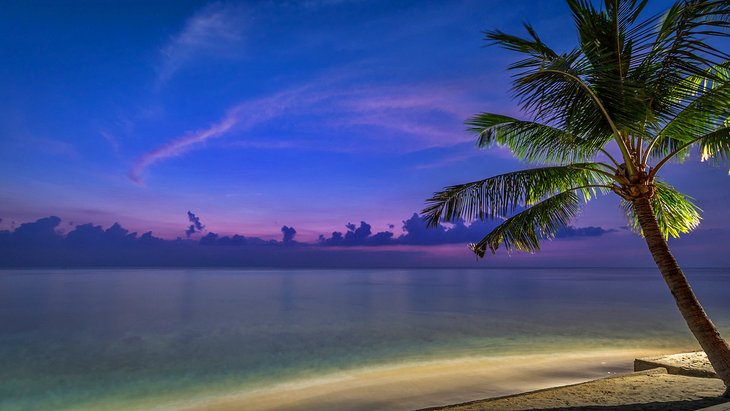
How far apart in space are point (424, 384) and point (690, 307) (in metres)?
6.25

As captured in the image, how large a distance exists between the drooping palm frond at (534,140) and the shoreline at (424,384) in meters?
5.07

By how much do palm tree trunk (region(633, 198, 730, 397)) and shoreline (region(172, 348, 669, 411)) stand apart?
13.6 ft

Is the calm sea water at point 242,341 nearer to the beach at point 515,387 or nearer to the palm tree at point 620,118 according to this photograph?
the beach at point 515,387

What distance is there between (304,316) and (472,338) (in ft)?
41.7

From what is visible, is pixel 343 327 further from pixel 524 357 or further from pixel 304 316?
pixel 524 357

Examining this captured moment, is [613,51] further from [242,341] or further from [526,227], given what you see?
[242,341]

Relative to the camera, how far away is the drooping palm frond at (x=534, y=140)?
7.50 m

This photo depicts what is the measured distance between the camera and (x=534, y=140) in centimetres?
787

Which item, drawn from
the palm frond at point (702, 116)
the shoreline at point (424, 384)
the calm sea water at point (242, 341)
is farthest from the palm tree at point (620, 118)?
the calm sea water at point (242, 341)

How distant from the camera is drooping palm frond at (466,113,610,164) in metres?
7.50

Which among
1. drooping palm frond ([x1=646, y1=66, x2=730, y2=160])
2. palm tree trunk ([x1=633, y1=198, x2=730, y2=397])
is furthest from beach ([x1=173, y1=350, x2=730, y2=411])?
drooping palm frond ([x1=646, y1=66, x2=730, y2=160])

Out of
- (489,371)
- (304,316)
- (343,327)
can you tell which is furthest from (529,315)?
(489,371)

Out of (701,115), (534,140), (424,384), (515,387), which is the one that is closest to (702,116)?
(701,115)

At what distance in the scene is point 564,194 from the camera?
7.64 m
